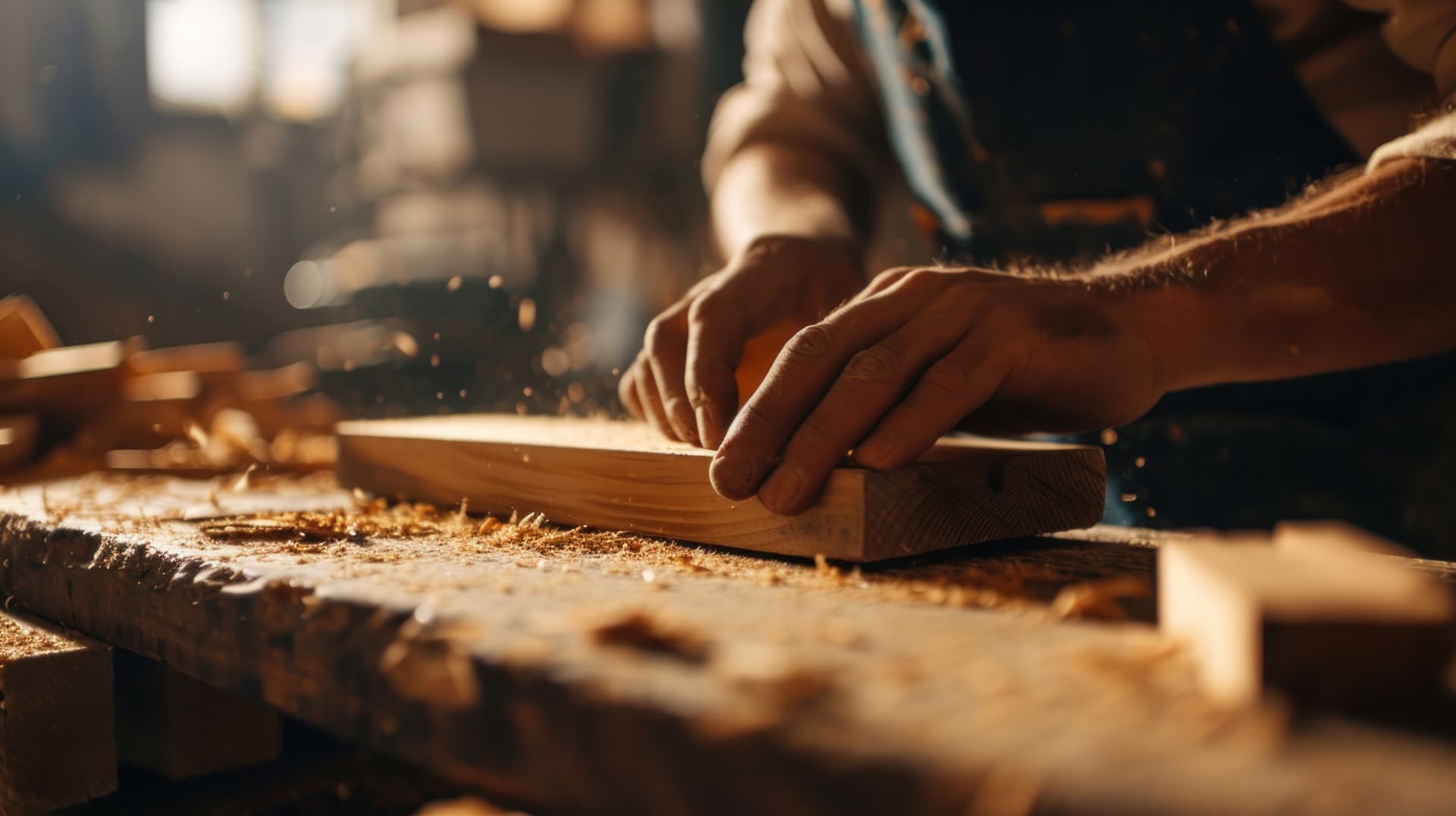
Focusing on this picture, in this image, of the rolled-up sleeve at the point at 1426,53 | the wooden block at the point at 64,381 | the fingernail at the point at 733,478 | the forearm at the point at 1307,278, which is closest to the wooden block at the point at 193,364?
the wooden block at the point at 64,381

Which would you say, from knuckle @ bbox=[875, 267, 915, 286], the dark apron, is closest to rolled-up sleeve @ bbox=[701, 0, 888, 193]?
the dark apron

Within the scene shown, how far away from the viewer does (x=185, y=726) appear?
3.52ft

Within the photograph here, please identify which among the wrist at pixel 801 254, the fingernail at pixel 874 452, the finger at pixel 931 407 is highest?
the wrist at pixel 801 254

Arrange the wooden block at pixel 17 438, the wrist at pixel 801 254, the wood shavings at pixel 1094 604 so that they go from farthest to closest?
the wooden block at pixel 17 438 → the wrist at pixel 801 254 → the wood shavings at pixel 1094 604

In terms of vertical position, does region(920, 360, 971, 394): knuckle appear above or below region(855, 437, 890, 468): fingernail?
above

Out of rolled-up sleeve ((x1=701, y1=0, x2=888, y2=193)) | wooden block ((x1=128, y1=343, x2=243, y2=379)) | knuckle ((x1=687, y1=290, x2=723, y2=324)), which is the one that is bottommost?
wooden block ((x1=128, y1=343, x2=243, y2=379))

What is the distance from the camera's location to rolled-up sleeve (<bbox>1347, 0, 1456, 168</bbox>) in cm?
102

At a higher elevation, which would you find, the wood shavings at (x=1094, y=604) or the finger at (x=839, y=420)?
the finger at (x=839, y=420)

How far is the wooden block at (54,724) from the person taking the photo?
96 centimetres

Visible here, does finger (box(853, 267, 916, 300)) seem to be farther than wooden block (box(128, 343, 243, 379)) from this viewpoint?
No

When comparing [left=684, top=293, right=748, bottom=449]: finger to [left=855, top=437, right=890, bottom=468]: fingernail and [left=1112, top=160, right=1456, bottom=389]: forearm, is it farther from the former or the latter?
[left=1112, top=160, right=1456, bottom=389]: forearm

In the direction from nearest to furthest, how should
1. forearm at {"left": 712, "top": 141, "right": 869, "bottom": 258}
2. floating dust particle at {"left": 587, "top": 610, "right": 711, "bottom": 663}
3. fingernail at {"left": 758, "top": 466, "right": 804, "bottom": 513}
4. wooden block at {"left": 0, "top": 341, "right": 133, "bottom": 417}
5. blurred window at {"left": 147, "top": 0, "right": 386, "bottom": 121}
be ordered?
floating dust particle at {"left": 587, "top": 610, "right": 711, "bottom": 663} < fingernail at {"left": 758, "top": 466, "right": 804, "bottom": 513} < forearm at {"left": 712, "top": 141, "right": 869, "bottom": 258} < wooden block at {"left": 0, "top": 341, "right": 133, "bottom": 417} < blurred window at {"left": 147, "top": 0, "right": 386, "bottom": 121}

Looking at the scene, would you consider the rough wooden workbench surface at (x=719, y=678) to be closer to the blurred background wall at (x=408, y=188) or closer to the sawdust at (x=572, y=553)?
the sawdust at (x=572, y=553)

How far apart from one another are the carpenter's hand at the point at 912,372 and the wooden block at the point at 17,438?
1534mm
